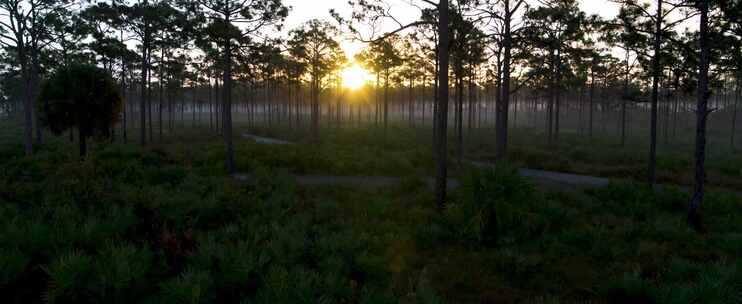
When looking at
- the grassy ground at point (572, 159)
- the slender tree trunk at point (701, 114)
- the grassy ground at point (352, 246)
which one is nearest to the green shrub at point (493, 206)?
the grassy ground at point (352, 246)

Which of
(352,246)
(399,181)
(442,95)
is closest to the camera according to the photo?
(352,246)

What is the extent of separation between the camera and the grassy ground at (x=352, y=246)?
4.10m

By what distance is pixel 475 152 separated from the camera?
3027cm

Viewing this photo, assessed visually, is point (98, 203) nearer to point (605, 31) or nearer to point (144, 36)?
point (605, 31)

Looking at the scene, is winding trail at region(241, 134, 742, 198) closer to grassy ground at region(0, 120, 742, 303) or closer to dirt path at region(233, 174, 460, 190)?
dirt path at region(233, 174, 460, 190)

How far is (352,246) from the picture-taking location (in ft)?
19.7

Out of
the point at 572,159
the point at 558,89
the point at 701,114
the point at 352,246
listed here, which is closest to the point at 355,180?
the point at 352,246

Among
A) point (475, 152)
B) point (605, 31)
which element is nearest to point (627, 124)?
point (475, 152)

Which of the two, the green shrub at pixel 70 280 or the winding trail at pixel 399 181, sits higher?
the green shrub at pixel 70 280

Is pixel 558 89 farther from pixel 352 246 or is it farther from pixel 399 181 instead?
pixel 352 246

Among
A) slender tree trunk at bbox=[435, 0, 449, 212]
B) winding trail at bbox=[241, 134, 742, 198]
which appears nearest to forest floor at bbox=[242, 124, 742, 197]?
winding trail at bbox=[241, 134, 742, 198]

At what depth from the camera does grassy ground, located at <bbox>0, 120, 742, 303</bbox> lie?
4102mm

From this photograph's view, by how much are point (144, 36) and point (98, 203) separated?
74.0 feet

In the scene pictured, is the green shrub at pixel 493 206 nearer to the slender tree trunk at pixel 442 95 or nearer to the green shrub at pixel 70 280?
the slender tree trunk at pixel 442 95
